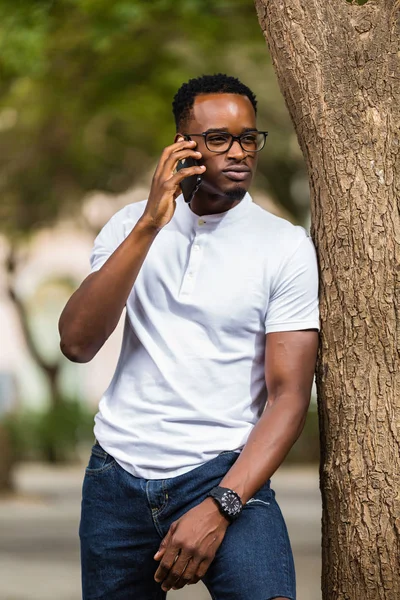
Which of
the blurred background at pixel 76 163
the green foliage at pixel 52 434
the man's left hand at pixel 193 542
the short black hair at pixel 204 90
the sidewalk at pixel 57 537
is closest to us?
the man's left hand at pixel 193 542

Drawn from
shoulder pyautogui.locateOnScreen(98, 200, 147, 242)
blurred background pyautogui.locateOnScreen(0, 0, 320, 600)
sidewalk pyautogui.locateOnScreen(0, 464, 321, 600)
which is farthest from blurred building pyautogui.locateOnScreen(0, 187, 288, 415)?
shoulder pyautogui.locateOnScreen(98, 200, 147, 242)

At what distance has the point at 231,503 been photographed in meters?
3.09

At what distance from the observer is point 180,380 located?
329 centimetres

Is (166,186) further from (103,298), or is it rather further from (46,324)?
(46,324)

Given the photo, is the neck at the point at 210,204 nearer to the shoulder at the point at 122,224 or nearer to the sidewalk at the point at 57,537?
the shoulder at the point at 122,224

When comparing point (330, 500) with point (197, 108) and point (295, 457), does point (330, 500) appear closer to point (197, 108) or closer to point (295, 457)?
point (197, 108)

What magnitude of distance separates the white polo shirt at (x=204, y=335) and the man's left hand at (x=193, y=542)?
20 cm

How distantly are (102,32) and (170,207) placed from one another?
6.37 metres

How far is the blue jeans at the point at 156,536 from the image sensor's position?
314cm

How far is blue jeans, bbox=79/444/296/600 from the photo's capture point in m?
3.14

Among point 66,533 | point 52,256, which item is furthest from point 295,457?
point 52,256

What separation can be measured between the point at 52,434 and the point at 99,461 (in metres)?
18.3

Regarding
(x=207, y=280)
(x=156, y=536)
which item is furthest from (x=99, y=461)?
(x=207, y=280)

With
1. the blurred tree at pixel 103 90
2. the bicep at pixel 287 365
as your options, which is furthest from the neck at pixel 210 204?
the blurred tree at pixel 103 90
